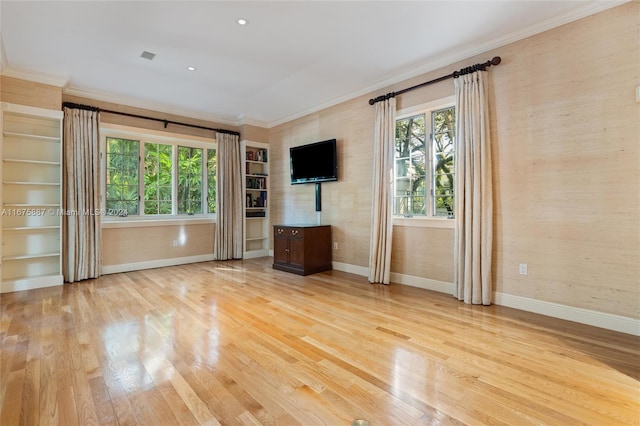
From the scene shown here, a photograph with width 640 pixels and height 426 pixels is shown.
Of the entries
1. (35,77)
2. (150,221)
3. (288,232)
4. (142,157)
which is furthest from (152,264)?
(35,77)

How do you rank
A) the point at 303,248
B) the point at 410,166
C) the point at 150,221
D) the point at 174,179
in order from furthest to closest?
1. the point at 174,179
2. the point at 150,221
3. the point at 303,248
4. the point at 410,166

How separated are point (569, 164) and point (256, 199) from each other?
17.3 ft

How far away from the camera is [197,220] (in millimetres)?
5809

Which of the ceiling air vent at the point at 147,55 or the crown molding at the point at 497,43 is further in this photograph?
the ceiling air vent at the point at 147,55

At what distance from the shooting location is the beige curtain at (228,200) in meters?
5.92

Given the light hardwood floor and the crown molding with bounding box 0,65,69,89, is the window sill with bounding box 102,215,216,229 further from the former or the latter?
the crown molding with bounding box 0,65,69,89

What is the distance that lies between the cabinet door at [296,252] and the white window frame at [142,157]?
80.6 inches

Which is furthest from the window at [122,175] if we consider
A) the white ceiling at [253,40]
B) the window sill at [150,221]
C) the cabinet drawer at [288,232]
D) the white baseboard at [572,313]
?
the white baseboard at [572,313]

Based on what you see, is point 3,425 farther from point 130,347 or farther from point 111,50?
point 111,50

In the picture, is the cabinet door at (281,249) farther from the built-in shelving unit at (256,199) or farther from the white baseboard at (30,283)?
the white baseboard at (30,283)

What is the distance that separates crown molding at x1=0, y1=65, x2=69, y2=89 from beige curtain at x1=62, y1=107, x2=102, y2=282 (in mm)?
362

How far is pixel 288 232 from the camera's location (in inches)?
197

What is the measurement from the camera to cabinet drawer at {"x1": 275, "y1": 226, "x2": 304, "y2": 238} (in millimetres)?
4818

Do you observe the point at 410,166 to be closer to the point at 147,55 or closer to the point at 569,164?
the point at 569,164
